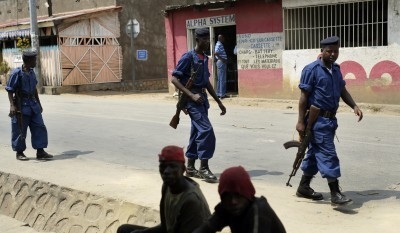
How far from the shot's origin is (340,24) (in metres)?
14.6

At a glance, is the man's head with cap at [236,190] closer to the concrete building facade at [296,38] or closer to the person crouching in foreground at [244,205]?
the person crouching in foreground at [244,205]

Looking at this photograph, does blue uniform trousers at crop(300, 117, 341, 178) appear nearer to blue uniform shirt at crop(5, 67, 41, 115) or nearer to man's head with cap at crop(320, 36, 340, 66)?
man's head with cap at crop(320, 36, 340, 66)

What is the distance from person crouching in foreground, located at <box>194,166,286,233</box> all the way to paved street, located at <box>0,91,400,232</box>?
9.04ft

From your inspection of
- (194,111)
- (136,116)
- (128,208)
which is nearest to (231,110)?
(136,116)

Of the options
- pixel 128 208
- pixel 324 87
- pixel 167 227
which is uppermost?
pixel 324 87

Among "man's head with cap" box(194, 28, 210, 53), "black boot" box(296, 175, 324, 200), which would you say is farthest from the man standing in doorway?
"black boot" box(296, 175, 324, 200)

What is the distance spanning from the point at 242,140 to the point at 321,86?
4.48m

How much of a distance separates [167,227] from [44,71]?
2045cm

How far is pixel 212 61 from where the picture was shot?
58.3 feet

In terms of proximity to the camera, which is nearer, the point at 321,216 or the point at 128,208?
the point at 321,216

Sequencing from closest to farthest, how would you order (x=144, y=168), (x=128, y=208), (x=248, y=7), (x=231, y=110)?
(x=128, y=208), (x=144, y=168), (x=231, y=110), (x=248, y=7)

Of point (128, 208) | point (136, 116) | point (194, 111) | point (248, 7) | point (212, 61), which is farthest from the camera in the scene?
point (212, 61)

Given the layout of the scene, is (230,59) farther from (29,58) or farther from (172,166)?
(172,166)

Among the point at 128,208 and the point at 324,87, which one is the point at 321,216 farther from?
the point at 128,208
